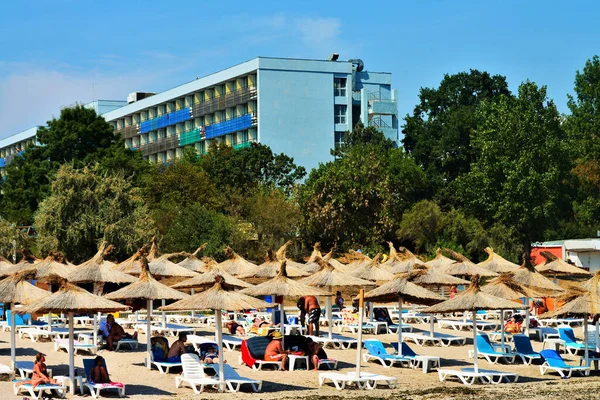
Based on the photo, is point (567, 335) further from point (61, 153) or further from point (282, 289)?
point (61, 153)

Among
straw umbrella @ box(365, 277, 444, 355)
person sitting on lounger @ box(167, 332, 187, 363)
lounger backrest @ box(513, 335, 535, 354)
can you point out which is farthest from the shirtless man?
person sitting on lounger @ box(167, 332, 187, 363)

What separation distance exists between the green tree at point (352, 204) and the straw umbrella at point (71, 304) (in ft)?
130

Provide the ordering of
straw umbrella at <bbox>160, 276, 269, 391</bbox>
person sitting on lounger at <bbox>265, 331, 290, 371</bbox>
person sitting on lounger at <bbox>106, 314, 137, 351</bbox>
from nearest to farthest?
1. straw umbrella at <bbox>160, 276, 269, 391</bbox>
2. person sitting on lounger at <bbox>265, 331, 290, 371</bbox>
3. person sitting on lounger at <bbox>106, 314, 137, 351</bbox>

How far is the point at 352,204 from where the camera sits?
202ft

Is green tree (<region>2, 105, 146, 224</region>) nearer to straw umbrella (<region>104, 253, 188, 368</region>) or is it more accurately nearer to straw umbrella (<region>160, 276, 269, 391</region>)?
straw umbrella (<region>104, 253, 188, 368</region>)

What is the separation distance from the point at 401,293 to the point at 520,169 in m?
34.8

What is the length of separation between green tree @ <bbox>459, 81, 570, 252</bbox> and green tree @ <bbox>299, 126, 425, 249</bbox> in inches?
223

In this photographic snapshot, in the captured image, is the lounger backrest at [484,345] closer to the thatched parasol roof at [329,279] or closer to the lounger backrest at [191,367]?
the thatched parasol roof at [329,279]

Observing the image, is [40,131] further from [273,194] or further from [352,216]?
[352,216]

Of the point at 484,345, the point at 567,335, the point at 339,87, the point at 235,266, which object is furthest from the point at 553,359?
the point at 339,87

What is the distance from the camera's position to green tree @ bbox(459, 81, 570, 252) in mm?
60312

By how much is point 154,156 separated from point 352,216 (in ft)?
160

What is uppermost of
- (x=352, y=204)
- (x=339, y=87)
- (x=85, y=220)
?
(x=339, y=87)

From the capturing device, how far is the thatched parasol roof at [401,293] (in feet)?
88.4
